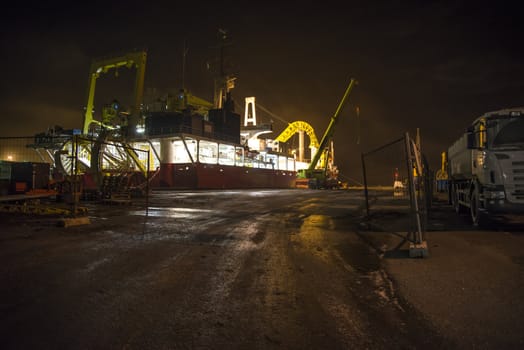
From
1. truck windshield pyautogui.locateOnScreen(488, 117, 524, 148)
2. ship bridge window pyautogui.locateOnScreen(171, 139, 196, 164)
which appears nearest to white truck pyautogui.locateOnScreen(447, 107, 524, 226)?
truck windshield pyautogui.locateOnScreen(488, 117, 524, 148)

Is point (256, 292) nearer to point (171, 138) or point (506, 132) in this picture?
point (506, 132)

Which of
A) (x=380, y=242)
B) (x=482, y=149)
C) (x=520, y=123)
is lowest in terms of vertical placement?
(x=380, y=242)

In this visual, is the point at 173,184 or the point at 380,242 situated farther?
the point at 173,184

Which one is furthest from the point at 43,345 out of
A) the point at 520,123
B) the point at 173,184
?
the point at 173,184

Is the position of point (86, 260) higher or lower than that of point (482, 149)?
lower

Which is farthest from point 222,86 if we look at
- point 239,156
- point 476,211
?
point 476,211

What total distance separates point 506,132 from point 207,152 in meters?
32.0

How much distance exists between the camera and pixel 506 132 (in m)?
6.98

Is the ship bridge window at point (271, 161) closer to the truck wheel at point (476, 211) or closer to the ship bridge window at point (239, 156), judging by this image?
the ship bridge window at point (239, 156)

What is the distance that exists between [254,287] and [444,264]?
9.08ft

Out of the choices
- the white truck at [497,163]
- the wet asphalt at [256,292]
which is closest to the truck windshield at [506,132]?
the white truck at [497,163]

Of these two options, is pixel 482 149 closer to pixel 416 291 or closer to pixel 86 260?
pixel 416 291

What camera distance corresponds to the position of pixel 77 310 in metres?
2.63

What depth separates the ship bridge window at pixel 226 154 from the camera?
38.4 metres
